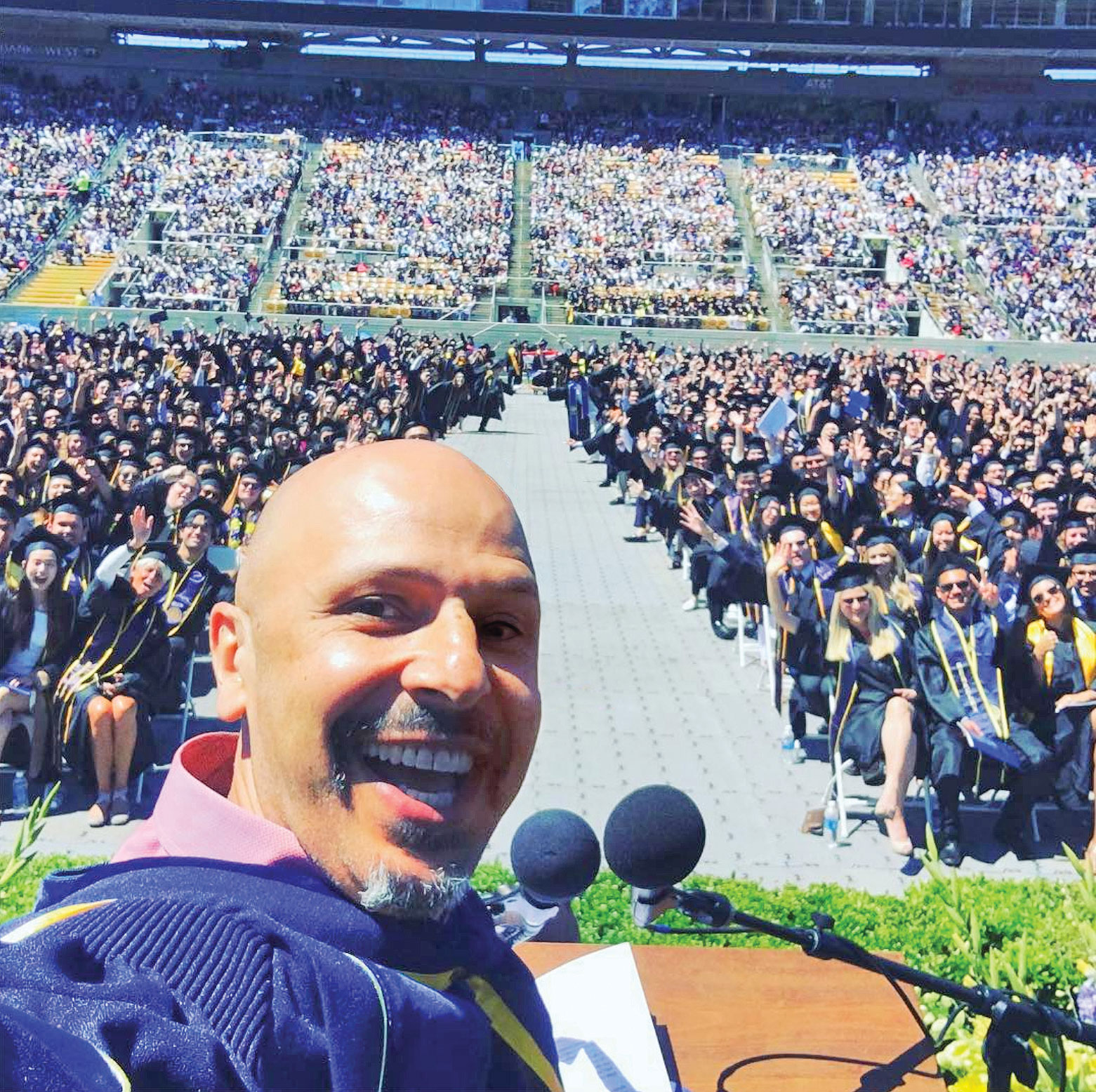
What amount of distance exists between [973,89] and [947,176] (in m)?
8.32

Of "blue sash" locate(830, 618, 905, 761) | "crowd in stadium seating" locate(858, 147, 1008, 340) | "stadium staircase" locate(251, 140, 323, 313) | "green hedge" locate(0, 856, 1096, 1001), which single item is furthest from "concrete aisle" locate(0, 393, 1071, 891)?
"crowd in stadium seating" locate(858, 147, 1008, 340)

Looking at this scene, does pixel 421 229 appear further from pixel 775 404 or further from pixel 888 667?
pixel 888 667

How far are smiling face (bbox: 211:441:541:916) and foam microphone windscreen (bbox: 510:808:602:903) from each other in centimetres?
73

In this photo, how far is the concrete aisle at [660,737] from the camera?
6.29 metres

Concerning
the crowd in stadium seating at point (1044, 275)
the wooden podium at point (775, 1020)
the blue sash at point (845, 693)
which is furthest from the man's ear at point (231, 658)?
the crowd in stadium seating at point (1044, 275)

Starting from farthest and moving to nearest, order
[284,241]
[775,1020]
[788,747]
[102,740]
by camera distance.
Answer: [284,241] → [788,747] → [102,740] → [775,1020]

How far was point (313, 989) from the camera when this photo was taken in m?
1.12

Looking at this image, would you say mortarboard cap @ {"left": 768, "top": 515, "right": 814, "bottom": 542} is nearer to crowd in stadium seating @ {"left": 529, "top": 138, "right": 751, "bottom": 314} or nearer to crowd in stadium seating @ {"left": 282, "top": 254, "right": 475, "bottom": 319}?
crowd in stadium seating @ {"left": 282, "top": 254, "right": 475, "bottom": 319}

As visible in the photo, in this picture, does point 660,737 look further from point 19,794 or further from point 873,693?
point 19,794

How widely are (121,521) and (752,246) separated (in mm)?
36858

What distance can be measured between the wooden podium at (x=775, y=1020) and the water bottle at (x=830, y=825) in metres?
4.17

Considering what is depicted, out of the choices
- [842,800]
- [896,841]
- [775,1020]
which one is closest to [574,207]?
[842,800]

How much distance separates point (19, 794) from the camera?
664 centimetres

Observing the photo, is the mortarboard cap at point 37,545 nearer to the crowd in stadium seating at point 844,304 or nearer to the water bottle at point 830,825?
the water bottle at point 830,825
